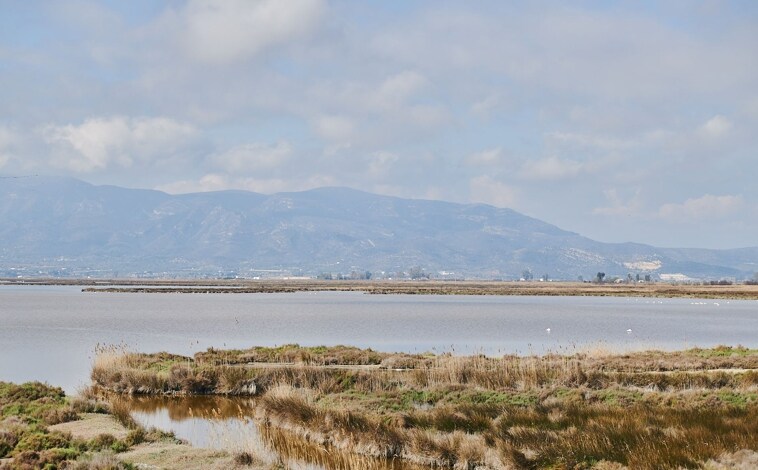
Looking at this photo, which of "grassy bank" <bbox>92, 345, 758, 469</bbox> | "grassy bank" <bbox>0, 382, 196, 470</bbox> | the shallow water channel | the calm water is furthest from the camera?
the calm water

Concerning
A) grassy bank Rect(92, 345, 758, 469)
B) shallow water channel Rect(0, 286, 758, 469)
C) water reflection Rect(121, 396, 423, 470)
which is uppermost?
grassy bank Rect(92, 345, 758, 469)

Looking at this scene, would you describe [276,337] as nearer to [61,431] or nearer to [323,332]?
[323,332]

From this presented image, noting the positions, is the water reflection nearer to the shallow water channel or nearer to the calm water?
the shallow water channel

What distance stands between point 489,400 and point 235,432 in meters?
6.88

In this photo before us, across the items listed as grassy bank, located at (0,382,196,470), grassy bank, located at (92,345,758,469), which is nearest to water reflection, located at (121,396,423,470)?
grassy bank, located at (92,345,758,469)

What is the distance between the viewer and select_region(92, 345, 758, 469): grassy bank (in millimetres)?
15234

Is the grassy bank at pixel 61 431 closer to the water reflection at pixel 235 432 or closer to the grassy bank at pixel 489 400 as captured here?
the water reflection at pixel 235 432

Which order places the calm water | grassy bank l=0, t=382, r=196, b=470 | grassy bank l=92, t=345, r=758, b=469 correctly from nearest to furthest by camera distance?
grassy bank l=0, t=382, r=196, b=470 → grassy bank l=92, t=345, r=758, b=469 → the calm water

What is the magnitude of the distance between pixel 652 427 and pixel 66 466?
36.4 ft

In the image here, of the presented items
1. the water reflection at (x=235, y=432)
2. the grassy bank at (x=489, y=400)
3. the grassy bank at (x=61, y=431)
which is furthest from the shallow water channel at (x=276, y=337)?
the grassy bank at (x=61, y=431)

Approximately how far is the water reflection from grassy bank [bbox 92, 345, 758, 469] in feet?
1.34

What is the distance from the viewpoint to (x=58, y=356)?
116 ft

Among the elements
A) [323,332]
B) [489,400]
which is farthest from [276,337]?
[489,400]

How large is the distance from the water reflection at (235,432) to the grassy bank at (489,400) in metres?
0.41
